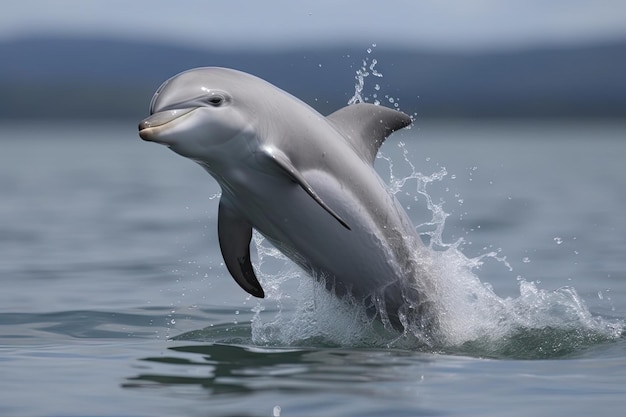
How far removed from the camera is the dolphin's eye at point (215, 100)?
9.20 m

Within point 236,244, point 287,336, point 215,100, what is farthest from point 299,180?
point 287,336

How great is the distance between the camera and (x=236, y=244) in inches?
403

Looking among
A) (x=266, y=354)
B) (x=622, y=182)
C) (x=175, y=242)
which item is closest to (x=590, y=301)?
(x=266, y=354)

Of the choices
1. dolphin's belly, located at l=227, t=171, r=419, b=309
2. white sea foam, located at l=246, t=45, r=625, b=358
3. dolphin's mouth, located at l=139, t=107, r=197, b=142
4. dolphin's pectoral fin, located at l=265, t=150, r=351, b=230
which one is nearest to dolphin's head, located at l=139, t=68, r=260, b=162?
dolphin's mouth, located at l=139, t=107, r=197, b=142

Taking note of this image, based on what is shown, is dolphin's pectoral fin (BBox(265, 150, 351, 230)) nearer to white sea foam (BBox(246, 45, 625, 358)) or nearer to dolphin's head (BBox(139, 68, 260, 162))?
dolphin's head (BBox(139, 68, 260, 162))

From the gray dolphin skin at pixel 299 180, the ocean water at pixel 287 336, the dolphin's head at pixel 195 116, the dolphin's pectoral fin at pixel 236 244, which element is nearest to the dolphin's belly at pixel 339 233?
the gray dolphin skin at pixel 299 180

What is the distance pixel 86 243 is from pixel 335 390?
40.7 feet

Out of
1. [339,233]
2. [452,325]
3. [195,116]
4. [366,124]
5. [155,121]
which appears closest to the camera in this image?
[155,121]

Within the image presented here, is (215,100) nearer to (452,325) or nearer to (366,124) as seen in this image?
(366,124)

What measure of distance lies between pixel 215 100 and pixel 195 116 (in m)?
0.26

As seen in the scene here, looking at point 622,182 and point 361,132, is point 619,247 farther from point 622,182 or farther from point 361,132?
point 622,182

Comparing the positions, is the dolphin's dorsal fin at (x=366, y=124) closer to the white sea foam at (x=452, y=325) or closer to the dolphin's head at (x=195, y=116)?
the white sea foam at (x=452, y=325)

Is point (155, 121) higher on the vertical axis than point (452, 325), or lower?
higher

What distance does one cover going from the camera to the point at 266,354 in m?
9.98
